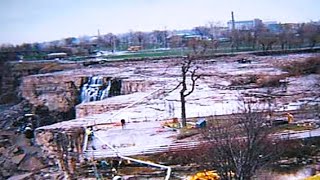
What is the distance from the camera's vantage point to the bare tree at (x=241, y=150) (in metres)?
2.41

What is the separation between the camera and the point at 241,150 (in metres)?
2.50

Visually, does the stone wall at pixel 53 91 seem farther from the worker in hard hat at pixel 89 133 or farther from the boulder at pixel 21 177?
the boulder at pixel 21 177

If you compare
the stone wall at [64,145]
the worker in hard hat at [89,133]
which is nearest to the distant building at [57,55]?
the stone wall at [64,145]

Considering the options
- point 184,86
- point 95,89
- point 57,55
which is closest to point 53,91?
point 95,89

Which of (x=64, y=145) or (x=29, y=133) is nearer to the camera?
(x=64, y=145)

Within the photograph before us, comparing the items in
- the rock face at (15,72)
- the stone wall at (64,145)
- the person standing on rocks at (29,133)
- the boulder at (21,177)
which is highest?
the rock face at (15,72)

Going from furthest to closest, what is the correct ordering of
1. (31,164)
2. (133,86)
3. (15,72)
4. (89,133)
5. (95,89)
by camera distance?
(15,72)
(95,89)
(133,86)
(89,133)
(31,164)

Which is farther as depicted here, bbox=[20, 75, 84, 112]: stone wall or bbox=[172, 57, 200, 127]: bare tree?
bbox=[20, 75, 84, 112]: stone wall

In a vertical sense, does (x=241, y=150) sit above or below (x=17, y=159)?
above

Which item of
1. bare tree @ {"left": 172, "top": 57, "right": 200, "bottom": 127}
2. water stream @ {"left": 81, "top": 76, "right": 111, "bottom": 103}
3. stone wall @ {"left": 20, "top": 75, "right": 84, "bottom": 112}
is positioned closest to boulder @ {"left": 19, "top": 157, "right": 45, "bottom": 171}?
bare tree @ {"left": 172, "top": 57, "right": 200, "bottom": 127}

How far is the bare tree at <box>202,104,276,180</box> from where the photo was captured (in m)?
2.41

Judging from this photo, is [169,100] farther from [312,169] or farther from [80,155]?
[312,169]

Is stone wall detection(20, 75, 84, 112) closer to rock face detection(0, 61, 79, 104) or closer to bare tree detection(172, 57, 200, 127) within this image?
rock face detection(0, 61, 79, 104)

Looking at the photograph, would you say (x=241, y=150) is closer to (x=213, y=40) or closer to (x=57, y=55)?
(x=57, y=55)
